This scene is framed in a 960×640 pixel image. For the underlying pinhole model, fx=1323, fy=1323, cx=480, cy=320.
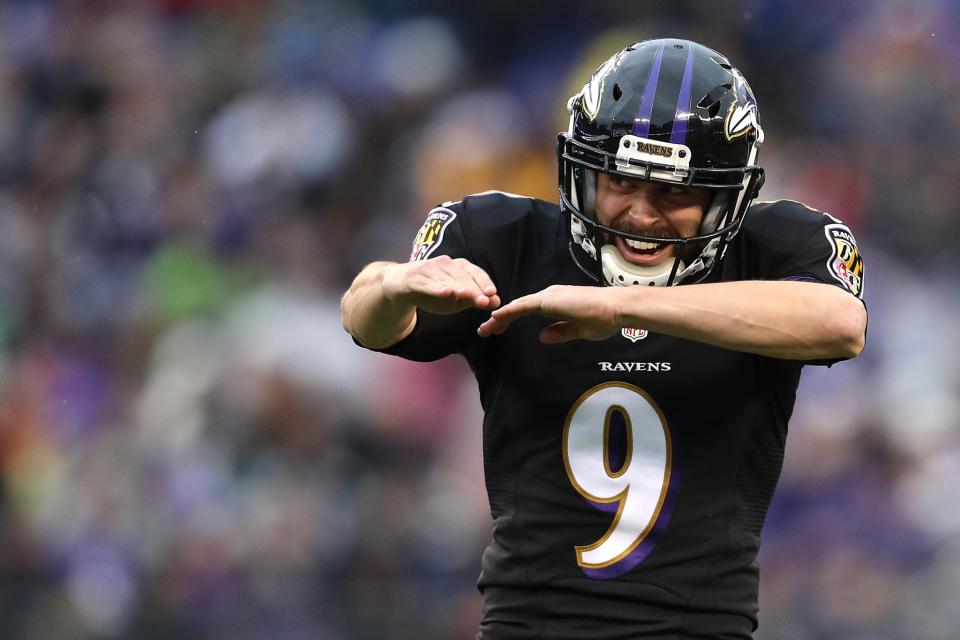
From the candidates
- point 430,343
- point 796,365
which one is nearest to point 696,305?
point 796,365

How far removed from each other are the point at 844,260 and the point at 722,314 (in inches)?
17.8

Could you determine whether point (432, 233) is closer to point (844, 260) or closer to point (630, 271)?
point (630, 271)

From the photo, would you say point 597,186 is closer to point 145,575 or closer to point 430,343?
point 430,343

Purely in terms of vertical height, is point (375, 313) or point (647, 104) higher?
point (647, 104)

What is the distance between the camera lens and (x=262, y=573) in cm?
651

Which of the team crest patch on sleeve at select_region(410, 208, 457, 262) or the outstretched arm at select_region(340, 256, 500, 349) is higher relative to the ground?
the team crest patch on sleeve at select_region(410, 208, 457, 262)

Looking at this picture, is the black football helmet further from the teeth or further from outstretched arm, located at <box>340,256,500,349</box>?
outstretched arm, located at <box>340,256,500,349</box>

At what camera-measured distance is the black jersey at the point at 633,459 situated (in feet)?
9.05

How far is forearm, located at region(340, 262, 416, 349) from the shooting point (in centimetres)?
272

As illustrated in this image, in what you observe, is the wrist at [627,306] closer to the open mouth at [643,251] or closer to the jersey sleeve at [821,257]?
the open mouth at [643,251]

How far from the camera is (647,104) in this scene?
110 inches

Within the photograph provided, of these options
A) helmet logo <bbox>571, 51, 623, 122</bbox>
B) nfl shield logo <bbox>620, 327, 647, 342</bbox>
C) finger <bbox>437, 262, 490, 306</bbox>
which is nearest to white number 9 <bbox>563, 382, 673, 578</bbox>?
nfl shield logo <bbox>620, 327, 647, 342</bbox>

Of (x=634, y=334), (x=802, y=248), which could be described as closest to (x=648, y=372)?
(x=634, y=334)

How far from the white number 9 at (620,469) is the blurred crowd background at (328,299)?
137 inches
